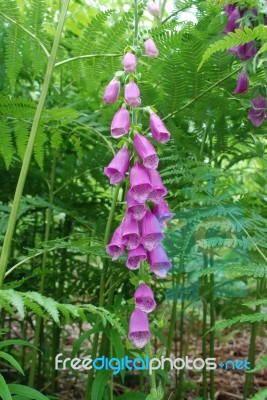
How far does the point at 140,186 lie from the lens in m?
1.33

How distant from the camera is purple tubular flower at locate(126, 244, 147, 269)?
4.41 ft

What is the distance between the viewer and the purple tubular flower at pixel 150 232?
1342 millimetres

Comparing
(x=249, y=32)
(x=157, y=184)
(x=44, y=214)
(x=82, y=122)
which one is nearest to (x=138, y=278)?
(x=157, y=184)

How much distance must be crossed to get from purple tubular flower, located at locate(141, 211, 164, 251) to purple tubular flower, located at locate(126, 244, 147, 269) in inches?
0.6

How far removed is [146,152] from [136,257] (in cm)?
27

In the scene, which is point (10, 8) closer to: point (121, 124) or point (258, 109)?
point (121, 124)

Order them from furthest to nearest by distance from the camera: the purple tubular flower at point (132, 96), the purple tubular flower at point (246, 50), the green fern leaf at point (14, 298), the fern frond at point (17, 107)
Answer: the fern frond at point (17, 107) → the purple tubular flower at point (246, 50) → the purple tubular flower at point (132, 96) → the green fern leaf at point (14, 298)

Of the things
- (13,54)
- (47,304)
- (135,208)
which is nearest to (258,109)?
(135,208)

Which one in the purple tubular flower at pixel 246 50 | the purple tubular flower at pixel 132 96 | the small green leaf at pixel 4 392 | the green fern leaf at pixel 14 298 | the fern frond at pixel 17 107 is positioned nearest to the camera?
the green fern leaf at pixel 14 298

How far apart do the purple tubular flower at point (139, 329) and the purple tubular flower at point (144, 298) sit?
0.01 m

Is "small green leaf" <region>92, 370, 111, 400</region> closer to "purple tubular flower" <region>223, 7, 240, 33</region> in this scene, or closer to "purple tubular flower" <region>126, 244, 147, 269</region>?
"purple tubular flower" <region>126, 244, 147, 269</region>

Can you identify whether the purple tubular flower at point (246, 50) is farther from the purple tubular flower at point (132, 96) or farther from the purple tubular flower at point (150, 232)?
the purple tubular flower at point (150, 232)

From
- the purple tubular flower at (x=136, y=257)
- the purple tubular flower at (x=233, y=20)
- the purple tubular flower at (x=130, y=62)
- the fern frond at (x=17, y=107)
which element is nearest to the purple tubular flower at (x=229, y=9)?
the purple tubular flower at (x=233, y=20)

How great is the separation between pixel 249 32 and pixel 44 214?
1.57m
